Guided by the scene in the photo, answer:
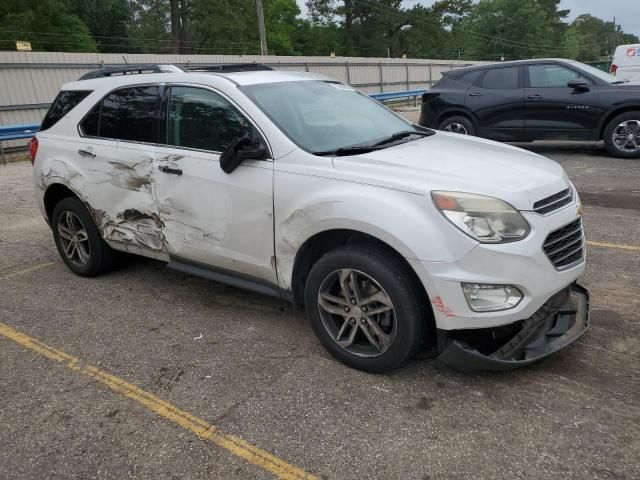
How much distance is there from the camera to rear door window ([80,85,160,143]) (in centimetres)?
414

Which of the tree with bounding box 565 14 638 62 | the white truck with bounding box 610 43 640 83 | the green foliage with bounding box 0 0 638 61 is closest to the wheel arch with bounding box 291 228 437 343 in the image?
the white truck with bounding box 610 43 640 83

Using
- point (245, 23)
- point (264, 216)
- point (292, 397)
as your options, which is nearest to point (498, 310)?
point (292, 397)

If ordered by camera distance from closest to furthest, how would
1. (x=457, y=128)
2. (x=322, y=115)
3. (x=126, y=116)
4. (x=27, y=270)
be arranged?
(x=322, y=115)
(x=126, y=116)
(x=27, y=270)
(x=457, y=128)

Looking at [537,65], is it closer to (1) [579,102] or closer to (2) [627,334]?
(1) [579,102]

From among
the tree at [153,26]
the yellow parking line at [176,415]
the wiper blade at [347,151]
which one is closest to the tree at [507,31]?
the tree at [153,26]

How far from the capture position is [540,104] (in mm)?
9398

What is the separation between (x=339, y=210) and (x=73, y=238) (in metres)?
2.96

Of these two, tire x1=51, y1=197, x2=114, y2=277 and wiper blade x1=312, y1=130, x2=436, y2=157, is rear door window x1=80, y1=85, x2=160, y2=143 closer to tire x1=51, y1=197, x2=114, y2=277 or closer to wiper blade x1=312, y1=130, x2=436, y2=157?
tire x1=51, y1=197, x2=114, y2=277

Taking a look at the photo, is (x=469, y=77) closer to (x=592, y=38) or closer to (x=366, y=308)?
(x=366, y=308)

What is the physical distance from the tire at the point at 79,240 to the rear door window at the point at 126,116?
681mm

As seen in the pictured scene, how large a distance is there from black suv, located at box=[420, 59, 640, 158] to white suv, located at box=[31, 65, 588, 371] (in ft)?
19.9

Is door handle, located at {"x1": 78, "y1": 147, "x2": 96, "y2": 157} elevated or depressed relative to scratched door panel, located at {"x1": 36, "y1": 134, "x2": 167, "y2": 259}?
elevated

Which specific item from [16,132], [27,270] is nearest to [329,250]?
[27,270]

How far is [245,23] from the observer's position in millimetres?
50031
